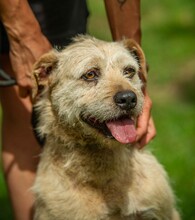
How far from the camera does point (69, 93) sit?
4219 mm

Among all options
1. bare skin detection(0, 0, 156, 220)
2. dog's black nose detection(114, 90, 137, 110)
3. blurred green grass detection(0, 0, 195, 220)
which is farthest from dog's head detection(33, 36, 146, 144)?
blurred green grass detection(0, 0, 195, 220)

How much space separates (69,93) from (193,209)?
177 centimetres

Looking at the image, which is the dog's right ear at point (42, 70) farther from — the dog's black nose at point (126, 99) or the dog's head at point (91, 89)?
the dog's black nose at point (126, 99)

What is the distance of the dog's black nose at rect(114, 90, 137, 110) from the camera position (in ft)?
13.0

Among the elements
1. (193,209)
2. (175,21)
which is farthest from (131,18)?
(175,21)

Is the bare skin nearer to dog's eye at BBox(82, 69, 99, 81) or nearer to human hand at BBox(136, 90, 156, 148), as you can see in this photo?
human hand at BBox(136, 90, 156, 148)

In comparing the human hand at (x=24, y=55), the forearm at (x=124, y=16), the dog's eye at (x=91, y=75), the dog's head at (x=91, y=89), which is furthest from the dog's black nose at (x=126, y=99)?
the forearm at (x=124, y=16)

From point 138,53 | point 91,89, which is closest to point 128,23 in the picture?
point 138,53

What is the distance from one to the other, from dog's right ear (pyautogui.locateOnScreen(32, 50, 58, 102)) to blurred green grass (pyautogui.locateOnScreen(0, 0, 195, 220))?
1167 mm

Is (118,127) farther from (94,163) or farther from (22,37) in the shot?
(22,37)

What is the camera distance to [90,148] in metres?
4.27

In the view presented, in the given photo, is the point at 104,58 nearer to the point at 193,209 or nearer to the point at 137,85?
the point at 137,85

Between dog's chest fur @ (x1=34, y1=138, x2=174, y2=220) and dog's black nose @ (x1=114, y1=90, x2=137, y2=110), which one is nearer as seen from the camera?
dog's black nose @ (x1=114, y1=90, x2=137, y2=110)

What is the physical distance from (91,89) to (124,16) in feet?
2.16
